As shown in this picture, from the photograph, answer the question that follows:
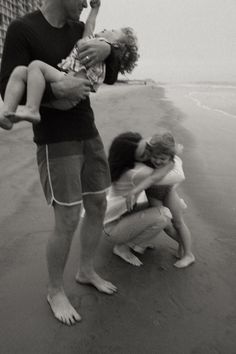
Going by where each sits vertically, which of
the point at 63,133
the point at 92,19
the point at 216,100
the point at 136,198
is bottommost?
the point at 216,100

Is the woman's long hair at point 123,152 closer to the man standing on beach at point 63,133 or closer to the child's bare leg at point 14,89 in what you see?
the man standing on beach at point 63,133

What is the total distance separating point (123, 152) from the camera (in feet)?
10.5

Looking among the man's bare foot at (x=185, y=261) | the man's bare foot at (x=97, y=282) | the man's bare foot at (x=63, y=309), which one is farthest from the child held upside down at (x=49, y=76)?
the man's bare foot at (x=185, y=261)

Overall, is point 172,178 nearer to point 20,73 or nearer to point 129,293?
point 129,293

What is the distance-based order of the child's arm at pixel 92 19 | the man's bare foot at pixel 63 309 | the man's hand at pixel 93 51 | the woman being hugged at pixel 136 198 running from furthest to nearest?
1. the woman being hugged at pixel 136 198
2. the man's bare foot at pixel 63 309
3. the child's arm at pixel 92 19
4. the man's hand at pixel 93 51

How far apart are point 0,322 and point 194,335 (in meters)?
1.15

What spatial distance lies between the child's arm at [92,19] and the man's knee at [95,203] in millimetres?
948

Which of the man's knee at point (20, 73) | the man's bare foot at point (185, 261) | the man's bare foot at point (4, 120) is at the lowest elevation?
the man's bare foot at point (185, 261)

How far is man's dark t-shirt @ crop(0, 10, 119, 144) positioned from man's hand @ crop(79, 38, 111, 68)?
90mm

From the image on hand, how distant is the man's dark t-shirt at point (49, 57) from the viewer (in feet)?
7.14

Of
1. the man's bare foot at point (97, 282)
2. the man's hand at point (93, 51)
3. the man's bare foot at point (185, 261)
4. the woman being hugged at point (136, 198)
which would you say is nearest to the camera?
the man's hand at point (93, 51)

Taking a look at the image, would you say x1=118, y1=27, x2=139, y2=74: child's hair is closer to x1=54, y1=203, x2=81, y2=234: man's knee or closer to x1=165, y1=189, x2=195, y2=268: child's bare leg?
x1=54, y1=203, x2=81, y2=234: man's knee

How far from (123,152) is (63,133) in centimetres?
89

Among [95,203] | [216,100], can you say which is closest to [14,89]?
[95,203]
